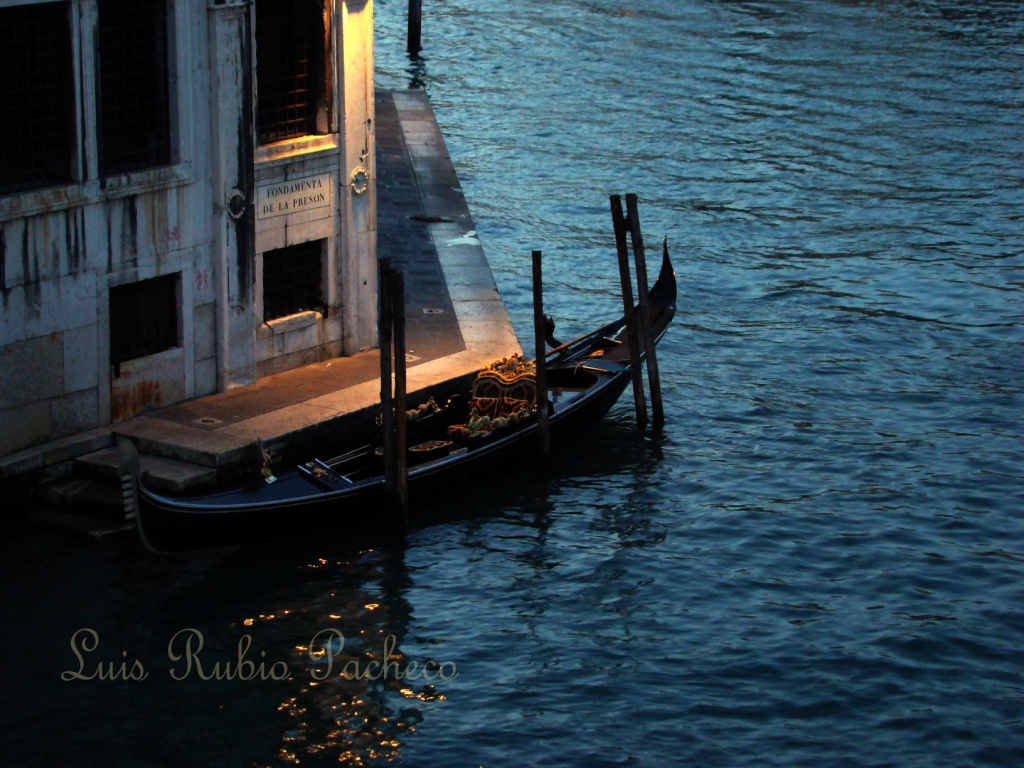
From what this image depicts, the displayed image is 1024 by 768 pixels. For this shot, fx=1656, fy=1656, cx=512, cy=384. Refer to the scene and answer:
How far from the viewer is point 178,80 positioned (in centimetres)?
1870

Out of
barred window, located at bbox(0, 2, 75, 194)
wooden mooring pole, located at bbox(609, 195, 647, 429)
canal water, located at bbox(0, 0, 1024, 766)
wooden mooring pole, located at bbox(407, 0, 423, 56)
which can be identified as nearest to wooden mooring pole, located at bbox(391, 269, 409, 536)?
canal water, located at bbox(0, 0, 1024, 766)

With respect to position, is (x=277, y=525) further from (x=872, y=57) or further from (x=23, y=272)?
(x=872, y=57)

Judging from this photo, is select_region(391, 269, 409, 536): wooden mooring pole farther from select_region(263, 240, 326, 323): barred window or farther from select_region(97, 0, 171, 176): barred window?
select_region(97, 0, 171, 176): barred window

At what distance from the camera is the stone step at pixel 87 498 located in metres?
17.8

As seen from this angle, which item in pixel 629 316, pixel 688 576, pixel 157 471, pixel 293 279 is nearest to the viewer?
pixel 157 471

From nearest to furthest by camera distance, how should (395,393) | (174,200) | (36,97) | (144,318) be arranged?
(36,97)
(395,393)
(174,200)
(144,318)

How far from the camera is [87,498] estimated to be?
17812 mm

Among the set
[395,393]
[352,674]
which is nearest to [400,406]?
[395,393]

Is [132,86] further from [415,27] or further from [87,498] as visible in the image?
[415,27]

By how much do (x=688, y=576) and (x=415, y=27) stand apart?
106ft

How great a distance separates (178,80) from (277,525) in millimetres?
5194

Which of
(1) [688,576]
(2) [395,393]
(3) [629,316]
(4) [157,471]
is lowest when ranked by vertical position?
(1) [688,576]

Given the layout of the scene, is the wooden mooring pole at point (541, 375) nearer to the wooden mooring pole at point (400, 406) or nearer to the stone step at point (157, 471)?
the wooden mooring pole at point (400, 406)

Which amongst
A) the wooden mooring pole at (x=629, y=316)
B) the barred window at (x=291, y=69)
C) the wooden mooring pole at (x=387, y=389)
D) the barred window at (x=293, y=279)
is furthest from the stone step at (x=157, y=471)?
the wooden mooring pole at (x=629, y=316)
